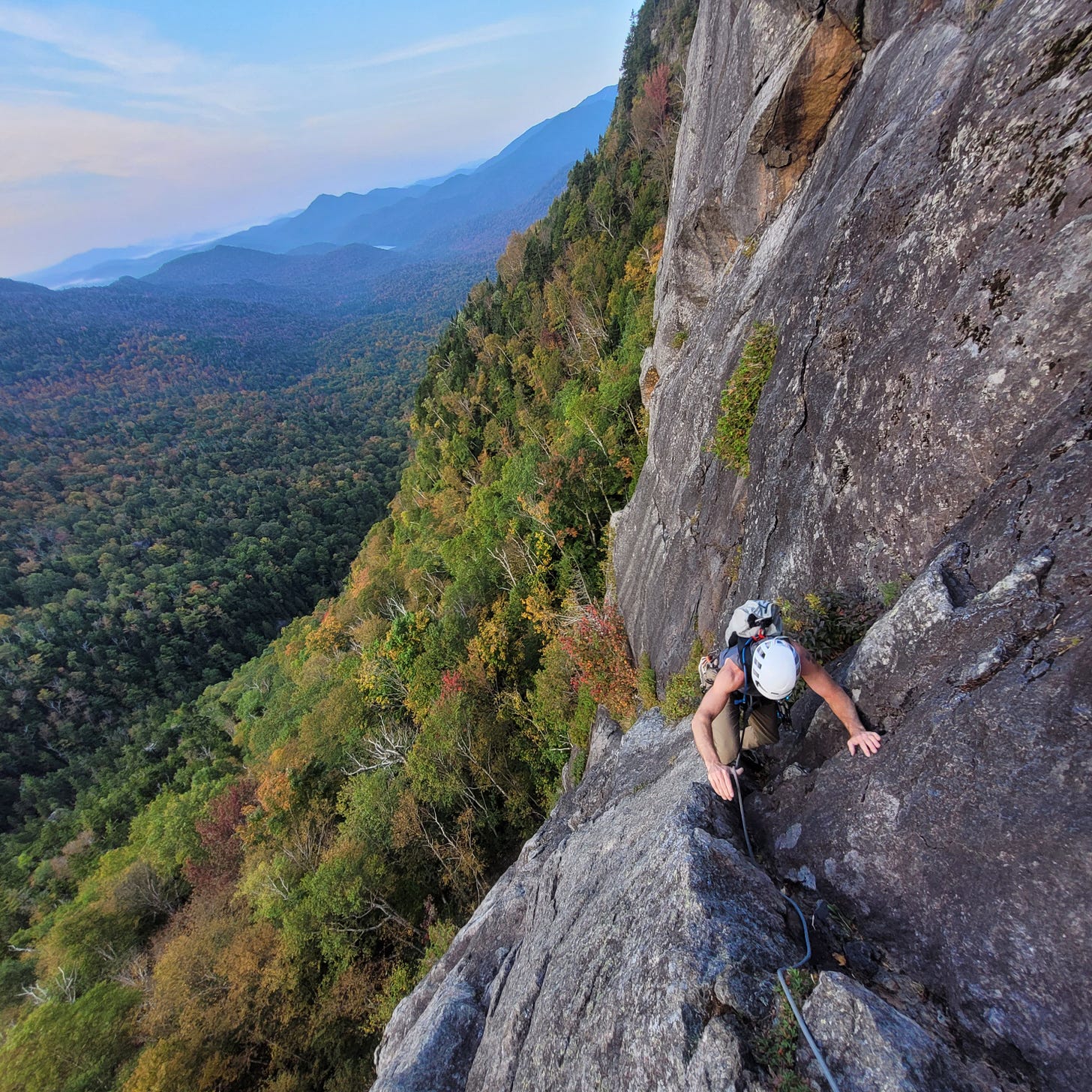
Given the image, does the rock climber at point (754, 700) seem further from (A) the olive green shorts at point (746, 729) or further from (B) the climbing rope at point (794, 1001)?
(B) the climbing rope at point (794, 1001)

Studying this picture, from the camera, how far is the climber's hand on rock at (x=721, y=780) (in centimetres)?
552

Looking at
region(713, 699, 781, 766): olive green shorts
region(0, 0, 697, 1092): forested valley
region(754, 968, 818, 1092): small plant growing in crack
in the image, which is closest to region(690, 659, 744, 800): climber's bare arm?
region(713, 699, 781, 766): olive green shorts

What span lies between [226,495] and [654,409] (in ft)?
561

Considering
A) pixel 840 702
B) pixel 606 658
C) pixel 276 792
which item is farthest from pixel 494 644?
pixel 840 702

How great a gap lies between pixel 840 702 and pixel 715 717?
1289 millimetres

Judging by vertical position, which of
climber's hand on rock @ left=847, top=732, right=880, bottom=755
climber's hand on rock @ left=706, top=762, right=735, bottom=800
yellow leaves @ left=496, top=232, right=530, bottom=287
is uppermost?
yellow leaves @ left=496, top=232, right=530, bottom=287

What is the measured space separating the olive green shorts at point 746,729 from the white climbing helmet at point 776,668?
3.22 feet

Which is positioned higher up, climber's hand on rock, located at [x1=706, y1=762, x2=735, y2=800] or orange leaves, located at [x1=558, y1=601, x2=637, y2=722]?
climber's hand on rock, located at [x1=706, y1=762, x2=735, y2=800]

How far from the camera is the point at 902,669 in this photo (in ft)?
15.9

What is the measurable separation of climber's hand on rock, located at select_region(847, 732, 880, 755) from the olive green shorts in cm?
85

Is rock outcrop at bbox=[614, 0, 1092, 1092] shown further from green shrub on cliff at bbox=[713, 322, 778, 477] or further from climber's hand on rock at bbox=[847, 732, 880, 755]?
green shrub on cliff at bbox=[713, 322, 778, 477]

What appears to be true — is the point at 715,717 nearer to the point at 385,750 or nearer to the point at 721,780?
the point at 721,780

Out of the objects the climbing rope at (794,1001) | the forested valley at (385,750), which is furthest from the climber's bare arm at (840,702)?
the forested valley at (385,750)

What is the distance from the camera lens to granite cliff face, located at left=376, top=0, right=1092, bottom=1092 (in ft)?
11.4
